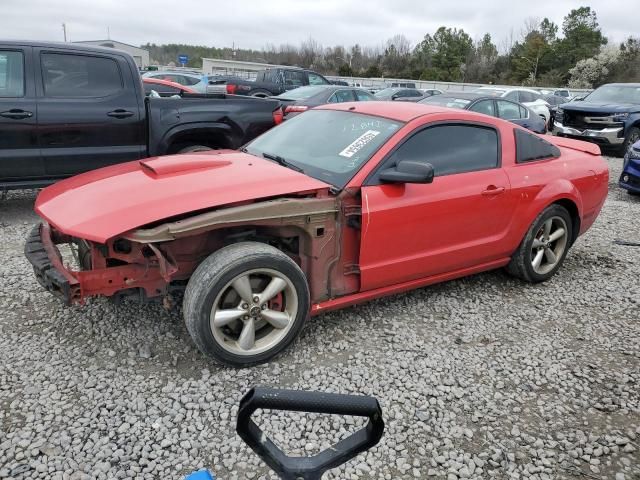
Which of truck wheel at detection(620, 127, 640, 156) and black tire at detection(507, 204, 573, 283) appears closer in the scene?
black tire at detection(507, 204, 573, 283)

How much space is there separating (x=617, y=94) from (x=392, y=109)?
1158 cm

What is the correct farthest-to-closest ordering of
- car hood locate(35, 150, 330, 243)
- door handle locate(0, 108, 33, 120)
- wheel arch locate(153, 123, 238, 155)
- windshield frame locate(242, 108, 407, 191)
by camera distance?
wheel arch locate(153, 123, 238, 155)
door handle locate(0, 108, 33, 120)
windshield frame locate(242, 108, 407, 191)
car hood locate(35, 150, 330, 243)

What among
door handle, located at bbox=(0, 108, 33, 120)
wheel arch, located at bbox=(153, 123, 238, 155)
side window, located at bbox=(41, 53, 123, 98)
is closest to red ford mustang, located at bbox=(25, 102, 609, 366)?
wheel arch, located at bbox=(153, 123, 238, 155)

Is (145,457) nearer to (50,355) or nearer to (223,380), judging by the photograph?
(223,380)

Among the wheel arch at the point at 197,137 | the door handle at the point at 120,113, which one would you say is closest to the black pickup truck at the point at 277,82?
the wheel arch at the point at 197,137

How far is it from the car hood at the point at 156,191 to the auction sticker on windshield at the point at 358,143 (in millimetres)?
400

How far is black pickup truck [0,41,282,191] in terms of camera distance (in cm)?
534

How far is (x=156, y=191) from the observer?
2.98m

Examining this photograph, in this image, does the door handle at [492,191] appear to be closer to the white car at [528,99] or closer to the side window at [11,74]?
the side window at [11,74]

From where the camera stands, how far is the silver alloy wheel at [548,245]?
442 cm

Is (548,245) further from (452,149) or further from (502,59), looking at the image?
(502,59)

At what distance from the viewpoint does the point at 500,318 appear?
12.8 feet

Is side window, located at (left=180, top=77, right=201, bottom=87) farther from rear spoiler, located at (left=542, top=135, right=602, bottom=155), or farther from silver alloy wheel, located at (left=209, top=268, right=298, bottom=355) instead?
silver alloy wheel, located at (left=209, top=268, right=298, bottom=355)

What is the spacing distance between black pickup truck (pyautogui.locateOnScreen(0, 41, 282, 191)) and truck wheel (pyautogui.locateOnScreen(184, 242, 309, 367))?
Answer: 11.4 ft
